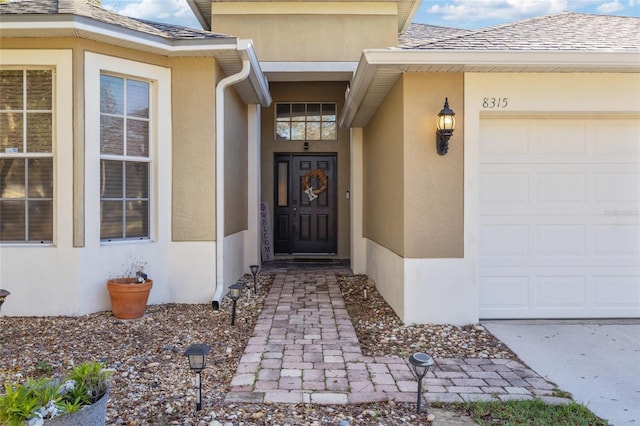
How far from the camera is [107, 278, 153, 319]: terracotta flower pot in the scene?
441 cm

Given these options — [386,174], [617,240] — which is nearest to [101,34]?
[386,174]

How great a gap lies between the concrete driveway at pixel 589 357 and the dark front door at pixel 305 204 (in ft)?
16.9

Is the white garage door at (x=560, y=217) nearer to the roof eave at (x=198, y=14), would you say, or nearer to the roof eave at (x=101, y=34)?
the roof eave at (x=101, y=34)

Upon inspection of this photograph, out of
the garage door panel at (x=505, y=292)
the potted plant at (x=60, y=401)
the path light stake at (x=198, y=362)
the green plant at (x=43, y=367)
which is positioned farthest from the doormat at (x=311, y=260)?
the potted plant at (x=60, y=401)

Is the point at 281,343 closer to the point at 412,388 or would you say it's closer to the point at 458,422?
the point at 412,388

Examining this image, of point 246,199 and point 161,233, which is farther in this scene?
point 246,199

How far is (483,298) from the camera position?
4562 millimetres

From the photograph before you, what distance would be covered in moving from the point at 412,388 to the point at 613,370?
166cm

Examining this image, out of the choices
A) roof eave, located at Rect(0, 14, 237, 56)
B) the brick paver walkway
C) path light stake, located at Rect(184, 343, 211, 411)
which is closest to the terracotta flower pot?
the brick paver walkway

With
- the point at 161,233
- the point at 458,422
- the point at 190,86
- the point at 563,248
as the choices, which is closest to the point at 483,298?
the point at 563,248

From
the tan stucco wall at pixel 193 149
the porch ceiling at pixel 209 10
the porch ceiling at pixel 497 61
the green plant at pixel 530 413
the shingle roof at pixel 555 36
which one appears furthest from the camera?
the porch ceiling at pixel 209 10

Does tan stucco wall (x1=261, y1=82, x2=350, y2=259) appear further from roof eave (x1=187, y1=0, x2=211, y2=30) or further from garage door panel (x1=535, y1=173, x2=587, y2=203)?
garage door panel (x1=535, y1=173, x2=587, y2=203)

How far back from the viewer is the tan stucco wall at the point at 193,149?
5094mm

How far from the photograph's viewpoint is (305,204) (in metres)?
9.22
